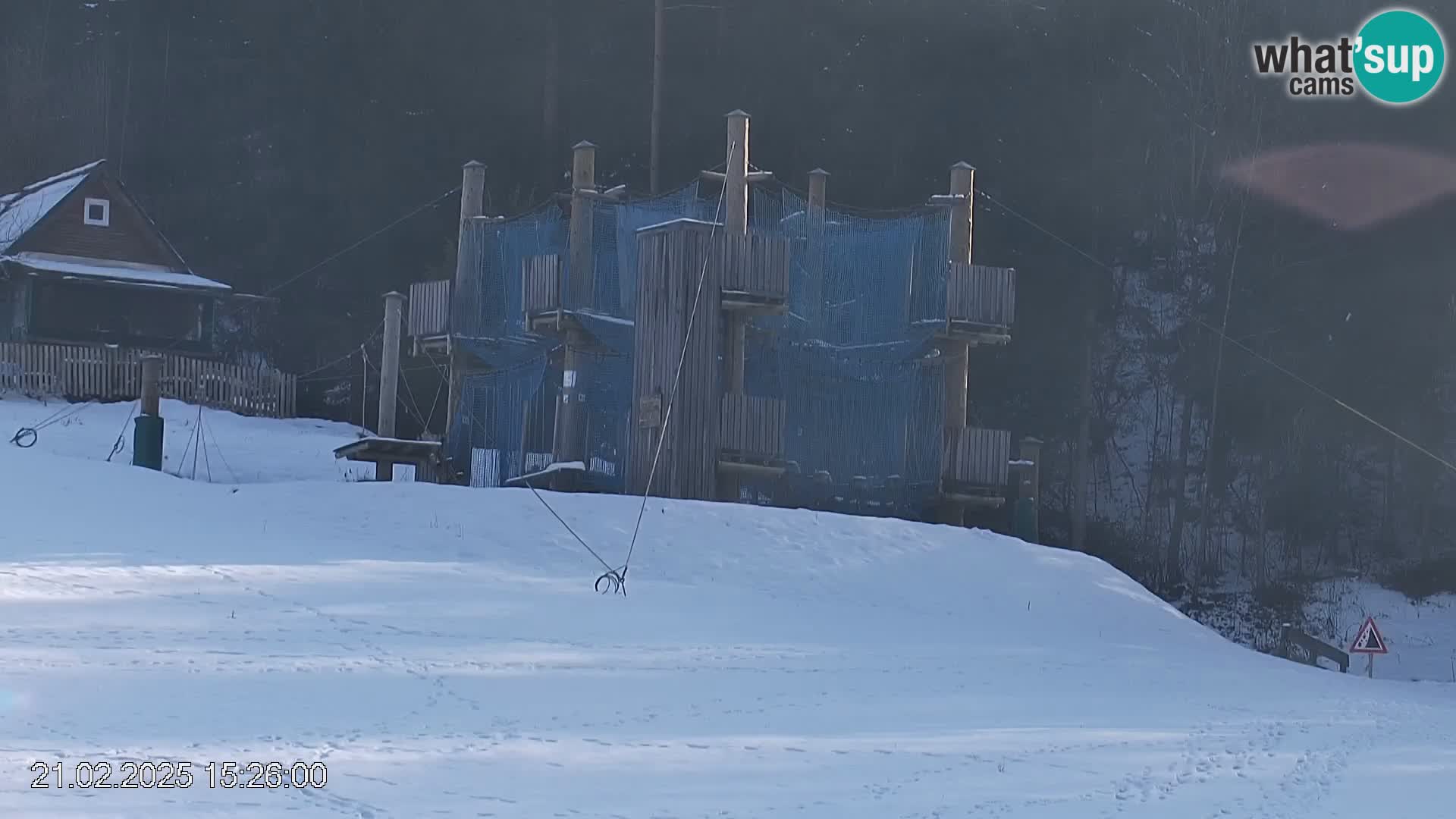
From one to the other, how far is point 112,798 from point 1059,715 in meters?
8.15

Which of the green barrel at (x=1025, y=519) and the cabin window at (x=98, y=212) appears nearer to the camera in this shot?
the green barrel at (x=1025, y=519)

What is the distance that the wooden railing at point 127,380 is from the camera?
3984 cm

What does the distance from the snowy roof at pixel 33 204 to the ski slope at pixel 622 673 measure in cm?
2328

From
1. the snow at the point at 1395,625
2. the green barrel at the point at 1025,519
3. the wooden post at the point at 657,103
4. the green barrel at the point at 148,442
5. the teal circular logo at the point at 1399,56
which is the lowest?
the snow at the point at 1395,625

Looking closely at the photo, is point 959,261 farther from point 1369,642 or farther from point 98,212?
point 98,212

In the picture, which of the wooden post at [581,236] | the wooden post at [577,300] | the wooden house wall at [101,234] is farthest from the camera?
the wooden house wall at [101,234]

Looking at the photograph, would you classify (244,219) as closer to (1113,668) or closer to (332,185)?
(332,185)

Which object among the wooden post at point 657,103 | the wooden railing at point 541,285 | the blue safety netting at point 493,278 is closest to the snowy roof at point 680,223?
the wooden railing at point 541,285

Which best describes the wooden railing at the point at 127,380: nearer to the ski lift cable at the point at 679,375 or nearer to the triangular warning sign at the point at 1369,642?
the ski lift cable at the point at 679,375

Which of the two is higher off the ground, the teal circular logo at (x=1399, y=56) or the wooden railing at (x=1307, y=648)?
the teal circular logo at (x=1399, y=56)

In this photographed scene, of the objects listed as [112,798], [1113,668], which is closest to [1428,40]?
[1113,668]

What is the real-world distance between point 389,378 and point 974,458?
31.7 ft

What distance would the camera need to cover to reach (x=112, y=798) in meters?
9.70

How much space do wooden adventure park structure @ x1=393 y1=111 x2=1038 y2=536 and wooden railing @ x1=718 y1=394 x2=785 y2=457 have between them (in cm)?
3
